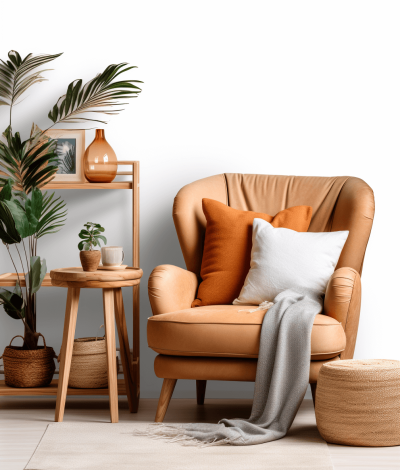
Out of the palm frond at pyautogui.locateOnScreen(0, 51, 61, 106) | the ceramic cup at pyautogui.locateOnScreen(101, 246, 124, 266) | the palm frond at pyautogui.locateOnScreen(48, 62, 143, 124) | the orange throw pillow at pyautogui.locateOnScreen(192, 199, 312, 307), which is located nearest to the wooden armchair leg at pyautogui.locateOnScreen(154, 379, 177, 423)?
the orange throw pillow at pyautogui.locateOnScreen(192, 199, 312, 307)

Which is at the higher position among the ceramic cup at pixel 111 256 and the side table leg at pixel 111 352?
the ceramic cup at pixel 111 256

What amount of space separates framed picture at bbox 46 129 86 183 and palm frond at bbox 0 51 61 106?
1.04 feet

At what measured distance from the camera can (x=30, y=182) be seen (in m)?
2.75

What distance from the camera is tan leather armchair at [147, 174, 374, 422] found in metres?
2.18

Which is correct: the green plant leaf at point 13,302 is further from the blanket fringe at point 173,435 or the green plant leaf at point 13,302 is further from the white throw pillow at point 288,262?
the white throw pillow at point 288,262

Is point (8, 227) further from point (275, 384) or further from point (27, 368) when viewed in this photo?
point (275, 384)

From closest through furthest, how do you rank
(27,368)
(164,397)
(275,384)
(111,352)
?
(275,384) → (164,397) → (111,352) → (27,368)

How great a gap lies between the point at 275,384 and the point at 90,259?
0.90m

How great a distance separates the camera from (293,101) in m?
3.12

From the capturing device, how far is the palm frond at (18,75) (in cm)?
298

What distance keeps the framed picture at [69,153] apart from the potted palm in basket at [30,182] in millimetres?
45

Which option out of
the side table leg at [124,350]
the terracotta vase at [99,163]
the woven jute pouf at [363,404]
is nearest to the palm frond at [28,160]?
the terracotta vase at [99,163]

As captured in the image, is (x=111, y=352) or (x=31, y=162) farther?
(x=31, y=162)

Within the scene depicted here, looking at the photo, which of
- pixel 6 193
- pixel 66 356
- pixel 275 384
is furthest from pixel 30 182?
pixel 275 384
